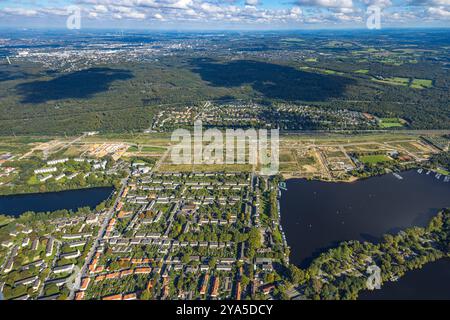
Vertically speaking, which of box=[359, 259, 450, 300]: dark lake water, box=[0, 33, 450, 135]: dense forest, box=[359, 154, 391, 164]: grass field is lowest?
box=[359, 259, 450, 300]: dark lake water

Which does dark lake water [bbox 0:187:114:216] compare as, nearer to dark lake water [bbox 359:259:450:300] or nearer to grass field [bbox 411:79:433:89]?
dark lake water [bbox 359:259:450:300]

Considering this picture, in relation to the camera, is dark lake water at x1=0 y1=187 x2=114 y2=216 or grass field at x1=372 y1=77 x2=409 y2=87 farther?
grass field at x1=372 y1=77 x2=409 y2=87

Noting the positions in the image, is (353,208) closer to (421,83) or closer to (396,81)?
(421,83)

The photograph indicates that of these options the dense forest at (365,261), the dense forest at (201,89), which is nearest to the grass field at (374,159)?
the dense forest at (365,261)

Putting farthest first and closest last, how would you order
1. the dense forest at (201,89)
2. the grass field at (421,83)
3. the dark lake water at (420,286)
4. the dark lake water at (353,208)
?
1. the grass field at (421,83)
2. the dense forest at (201,89)
3. the dark lake water at (353,208)
4. the dark lake water at (420,286)

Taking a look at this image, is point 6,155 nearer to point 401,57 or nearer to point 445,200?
point 445,200

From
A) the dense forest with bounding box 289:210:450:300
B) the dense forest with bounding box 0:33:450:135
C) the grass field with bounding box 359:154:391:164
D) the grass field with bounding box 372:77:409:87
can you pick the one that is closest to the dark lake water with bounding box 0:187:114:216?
the dense forest with bounding box 0:33:450:135

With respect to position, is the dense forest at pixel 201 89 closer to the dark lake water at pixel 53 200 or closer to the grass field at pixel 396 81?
the grass field at pixel 396 81
